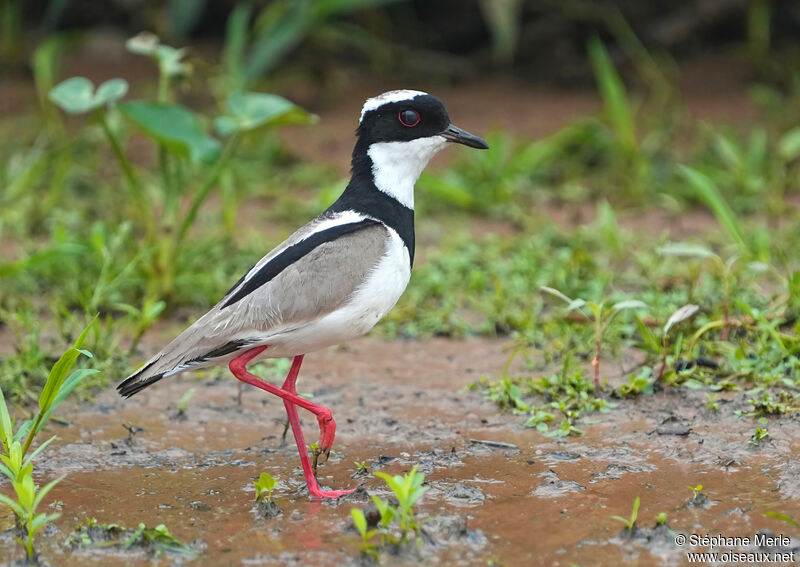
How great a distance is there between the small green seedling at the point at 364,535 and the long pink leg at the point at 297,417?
0.49 m

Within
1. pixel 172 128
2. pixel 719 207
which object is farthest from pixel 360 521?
pixel 719 207

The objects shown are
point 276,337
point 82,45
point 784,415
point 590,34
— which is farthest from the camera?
point 82,45

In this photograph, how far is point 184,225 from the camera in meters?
5.88

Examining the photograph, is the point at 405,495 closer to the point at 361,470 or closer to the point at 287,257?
the point at 361,470

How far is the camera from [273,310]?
14.1 ft

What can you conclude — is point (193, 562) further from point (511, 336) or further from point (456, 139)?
point (511, 336)

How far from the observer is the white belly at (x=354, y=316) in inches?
167

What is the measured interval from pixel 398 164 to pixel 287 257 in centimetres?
66

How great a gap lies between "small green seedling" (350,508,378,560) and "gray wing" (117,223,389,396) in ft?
3.17

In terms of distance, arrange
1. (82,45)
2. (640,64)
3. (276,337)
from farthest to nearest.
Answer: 1. (82,45)
2. (640,64)
3. (276,337)

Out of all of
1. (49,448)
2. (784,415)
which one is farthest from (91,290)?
(784,415)

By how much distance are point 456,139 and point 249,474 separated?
5.52ft

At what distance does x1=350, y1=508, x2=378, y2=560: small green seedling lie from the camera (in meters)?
3.48

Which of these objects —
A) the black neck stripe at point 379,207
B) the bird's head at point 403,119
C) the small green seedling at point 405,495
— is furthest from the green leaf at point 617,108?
the small green seedling at point 405,495
